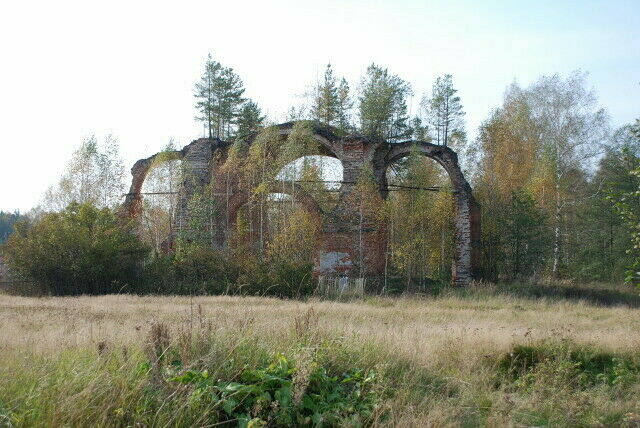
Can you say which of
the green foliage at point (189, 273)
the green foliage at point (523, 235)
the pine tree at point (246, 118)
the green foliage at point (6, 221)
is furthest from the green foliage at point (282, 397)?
the green foliage at point (6, 221)

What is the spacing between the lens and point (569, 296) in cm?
2381

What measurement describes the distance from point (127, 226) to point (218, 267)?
16.1ft

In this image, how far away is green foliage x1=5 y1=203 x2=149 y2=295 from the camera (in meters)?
21.5

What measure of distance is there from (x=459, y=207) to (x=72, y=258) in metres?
16.9

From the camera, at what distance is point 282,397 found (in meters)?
5.12

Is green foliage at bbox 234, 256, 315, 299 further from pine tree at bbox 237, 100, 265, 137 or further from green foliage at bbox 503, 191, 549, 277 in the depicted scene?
pine tree at bbox 237, 100, 265, 137

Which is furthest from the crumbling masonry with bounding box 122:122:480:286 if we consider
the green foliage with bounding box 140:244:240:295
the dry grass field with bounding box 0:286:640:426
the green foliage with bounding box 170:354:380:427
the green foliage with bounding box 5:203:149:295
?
the green foliage with bounding box 170:354:380:427

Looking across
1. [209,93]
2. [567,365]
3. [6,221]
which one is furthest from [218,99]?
[6,221]

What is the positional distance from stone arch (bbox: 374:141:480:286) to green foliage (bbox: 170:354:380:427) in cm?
2291

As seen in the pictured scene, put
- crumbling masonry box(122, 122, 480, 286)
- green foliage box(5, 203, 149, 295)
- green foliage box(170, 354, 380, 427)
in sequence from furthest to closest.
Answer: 1. crumbling masonry box(122, 122, 480, 286)
2. green foliage box(5, 203, 149, 295)
3. green foliage box(170, 354, 380, 427)

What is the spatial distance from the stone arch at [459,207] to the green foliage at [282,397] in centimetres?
2291

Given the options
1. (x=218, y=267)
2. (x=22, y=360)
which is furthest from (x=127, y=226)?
(x=22, y=360)

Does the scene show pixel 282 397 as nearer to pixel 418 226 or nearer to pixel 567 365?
pixel 567 365

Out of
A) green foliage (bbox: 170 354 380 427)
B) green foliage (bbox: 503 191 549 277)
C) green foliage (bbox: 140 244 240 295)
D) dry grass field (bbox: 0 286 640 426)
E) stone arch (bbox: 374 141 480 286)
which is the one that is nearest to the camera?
dry grass field (bbox: 0 286 640 426)
